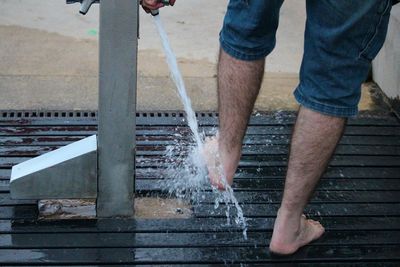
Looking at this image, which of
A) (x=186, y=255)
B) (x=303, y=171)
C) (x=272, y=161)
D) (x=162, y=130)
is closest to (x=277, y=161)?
(x=272, y=161)

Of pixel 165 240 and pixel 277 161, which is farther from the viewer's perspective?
pixel 277 161

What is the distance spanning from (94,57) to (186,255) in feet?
5.77

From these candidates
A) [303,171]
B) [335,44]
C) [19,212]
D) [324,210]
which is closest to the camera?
[335,44]

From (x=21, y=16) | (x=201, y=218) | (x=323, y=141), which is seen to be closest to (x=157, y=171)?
(x=201, y=218)

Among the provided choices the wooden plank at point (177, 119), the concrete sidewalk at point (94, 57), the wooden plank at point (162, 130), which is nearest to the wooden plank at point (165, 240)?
the wooden plank at point (162, 130)

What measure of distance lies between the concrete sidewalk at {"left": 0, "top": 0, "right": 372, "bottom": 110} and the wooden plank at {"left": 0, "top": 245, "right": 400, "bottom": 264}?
44.0 inches

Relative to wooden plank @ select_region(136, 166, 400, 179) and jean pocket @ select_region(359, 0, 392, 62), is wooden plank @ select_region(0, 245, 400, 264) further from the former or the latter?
jean pocket @ select_region(359, 0, 392, 62)

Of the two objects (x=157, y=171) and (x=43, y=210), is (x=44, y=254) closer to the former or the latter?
(x=43, y=210)

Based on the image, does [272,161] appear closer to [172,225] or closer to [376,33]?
[172,225]

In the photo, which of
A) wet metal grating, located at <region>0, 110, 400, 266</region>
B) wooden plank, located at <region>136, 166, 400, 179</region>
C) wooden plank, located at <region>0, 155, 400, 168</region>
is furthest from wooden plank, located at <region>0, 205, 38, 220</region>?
wooden plank, located at <region>136, 166, 400, 179</region>

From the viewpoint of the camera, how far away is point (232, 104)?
8.98ft

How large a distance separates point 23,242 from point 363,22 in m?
1.28

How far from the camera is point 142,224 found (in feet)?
8.74

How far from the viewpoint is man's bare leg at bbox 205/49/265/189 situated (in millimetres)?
2682
